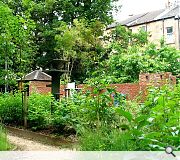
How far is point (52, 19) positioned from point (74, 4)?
1.43 feet

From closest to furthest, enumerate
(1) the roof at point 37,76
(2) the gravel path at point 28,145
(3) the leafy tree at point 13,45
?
(2) the gravel path at point 28,145
(3) the leafy tree at point 13,45
(1) the roof at point 37,76

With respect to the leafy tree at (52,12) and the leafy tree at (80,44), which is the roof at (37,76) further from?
the leafy tree at (80,44)

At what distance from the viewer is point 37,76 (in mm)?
4922

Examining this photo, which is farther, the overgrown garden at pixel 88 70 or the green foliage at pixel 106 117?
the overgrown garden at pixel 88 70

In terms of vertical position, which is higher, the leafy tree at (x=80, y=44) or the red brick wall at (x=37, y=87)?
the leafy tree at (x=80, y=44)

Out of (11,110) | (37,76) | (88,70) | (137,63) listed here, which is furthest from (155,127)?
(137,63)

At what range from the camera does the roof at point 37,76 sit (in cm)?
487

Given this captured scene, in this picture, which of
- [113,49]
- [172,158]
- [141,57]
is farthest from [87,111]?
[113,49]

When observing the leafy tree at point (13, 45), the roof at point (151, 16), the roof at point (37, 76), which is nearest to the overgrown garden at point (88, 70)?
the leafy tree at point (13, 45)

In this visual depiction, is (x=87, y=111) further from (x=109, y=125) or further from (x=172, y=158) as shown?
(x=172, y=158)

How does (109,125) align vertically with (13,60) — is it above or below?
below

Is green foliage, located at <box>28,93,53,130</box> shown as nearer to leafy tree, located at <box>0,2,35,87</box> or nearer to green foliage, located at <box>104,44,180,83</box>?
leafy tree, located at <box>0,2,35,87</box>

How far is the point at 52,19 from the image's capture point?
5.59 metres

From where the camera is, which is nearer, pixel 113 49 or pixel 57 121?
pixel 57 121
